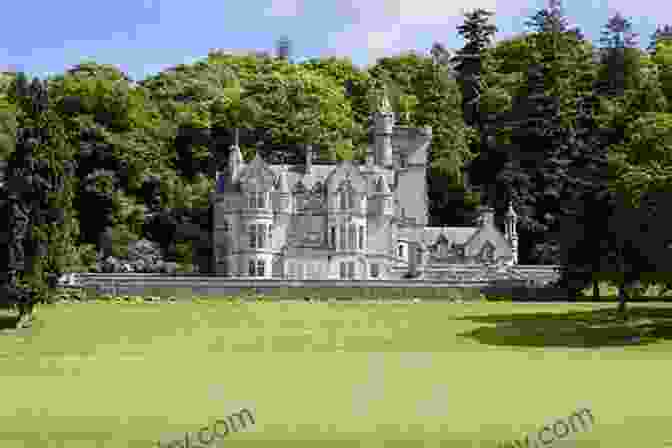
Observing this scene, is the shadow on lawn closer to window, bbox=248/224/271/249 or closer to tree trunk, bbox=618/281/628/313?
tree trunk, bbox=618/281/628/313

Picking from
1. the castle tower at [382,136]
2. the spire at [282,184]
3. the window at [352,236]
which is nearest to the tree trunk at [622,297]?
the window at [352,236]

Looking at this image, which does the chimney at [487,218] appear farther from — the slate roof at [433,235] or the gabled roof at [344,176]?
the gabled roof at [344,176]

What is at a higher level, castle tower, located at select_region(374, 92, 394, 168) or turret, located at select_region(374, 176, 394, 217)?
castle tower, located at select_region(374, 92, 394, 168)

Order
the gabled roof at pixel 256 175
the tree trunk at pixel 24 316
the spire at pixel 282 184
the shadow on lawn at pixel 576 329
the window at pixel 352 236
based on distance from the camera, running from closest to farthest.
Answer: the shadow on lawn at pixel 576 329 → the tree trunk at pixel 24 316 → the gabled roof at pixel 256 175 → the window at pixel 352 236 → the spire at pixel 282 184

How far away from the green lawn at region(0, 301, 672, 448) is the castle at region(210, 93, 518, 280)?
15.7 meters

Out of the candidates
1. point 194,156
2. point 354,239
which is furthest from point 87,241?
point 354,239

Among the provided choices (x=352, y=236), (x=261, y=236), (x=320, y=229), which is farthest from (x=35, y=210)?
(x=352, y=236)

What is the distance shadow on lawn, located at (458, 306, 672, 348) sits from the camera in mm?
52562

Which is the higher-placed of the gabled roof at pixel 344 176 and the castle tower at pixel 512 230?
the gabled roof at pixel 344 176

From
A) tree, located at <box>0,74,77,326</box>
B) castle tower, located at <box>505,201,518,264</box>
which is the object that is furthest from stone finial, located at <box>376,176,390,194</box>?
tree, located at <box>0,74,77,326</box>

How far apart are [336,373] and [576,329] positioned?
21554 millimetres

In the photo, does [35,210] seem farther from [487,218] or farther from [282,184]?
[487,218]

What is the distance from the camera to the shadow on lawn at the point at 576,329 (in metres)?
→ 52.6

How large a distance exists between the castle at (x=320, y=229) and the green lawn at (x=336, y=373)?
15.7 metres
